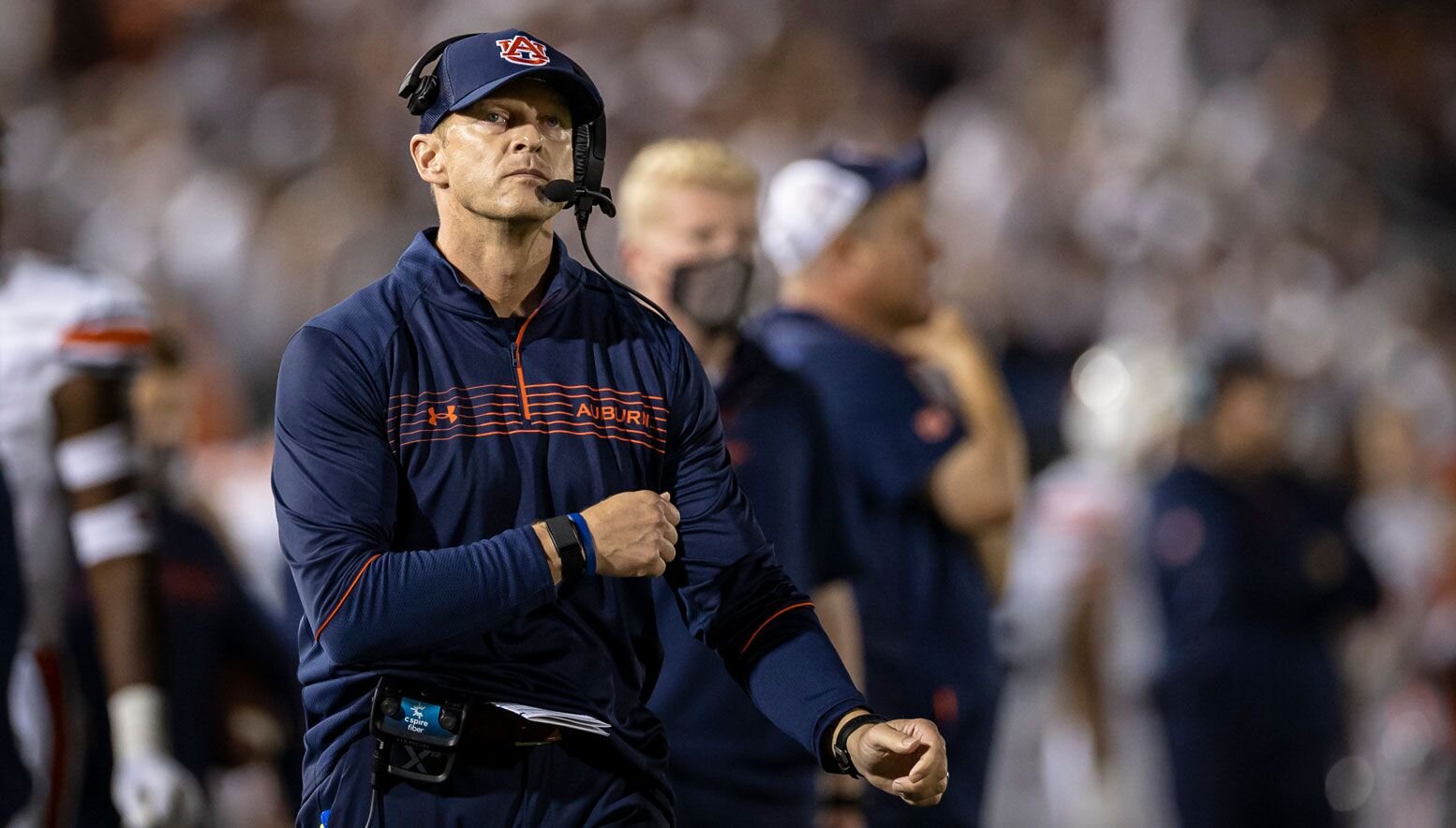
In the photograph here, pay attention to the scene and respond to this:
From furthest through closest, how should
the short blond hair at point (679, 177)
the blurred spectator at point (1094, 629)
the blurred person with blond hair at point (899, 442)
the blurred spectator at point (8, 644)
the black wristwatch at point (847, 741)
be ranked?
the blurred spectator at point (1094, 629), the blurred person with blond hair at point (899, 442), the short blond hair at point (679, 177), the blurred spectator at point (8, 644), the black wristwatch at point (847, 741)

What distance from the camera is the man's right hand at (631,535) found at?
2.81m

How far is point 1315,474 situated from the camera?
9.59 meters

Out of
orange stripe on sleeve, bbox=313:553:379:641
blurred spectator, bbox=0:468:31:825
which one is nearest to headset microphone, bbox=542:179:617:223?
orange stripe on sleeve, bbox=313:553:379:641

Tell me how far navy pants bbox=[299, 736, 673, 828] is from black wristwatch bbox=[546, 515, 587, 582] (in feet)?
0.90

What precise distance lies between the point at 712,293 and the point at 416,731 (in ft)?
6.41

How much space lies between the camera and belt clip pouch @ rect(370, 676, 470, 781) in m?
2.81

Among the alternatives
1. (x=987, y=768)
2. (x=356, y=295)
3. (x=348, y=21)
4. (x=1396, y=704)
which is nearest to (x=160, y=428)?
(x=987, y=768)

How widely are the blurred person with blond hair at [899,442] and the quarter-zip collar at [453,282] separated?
7.02ft

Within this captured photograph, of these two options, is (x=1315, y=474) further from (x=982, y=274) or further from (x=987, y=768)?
(x=987, y=768)

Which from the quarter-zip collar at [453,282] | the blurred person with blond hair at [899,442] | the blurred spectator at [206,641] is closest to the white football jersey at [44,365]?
the blurred spectator at [206,641]

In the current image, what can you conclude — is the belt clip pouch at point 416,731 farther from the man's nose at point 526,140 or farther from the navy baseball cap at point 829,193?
the navy baseball cap at point 829,193

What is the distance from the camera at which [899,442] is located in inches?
207

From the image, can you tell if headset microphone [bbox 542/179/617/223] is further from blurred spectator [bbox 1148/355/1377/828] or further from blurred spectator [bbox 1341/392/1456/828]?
blurred spectator [bbox 1341/392/1456/828]

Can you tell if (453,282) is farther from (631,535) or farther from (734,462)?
(734,462)
